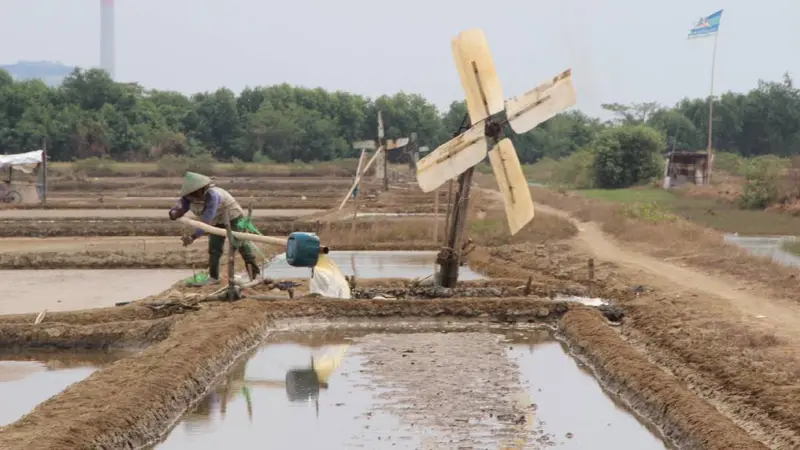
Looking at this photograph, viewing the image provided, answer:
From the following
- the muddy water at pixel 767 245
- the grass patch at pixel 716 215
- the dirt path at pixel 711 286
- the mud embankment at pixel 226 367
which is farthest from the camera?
the grass patch at pixel 716 215

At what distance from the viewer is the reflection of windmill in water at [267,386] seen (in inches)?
368

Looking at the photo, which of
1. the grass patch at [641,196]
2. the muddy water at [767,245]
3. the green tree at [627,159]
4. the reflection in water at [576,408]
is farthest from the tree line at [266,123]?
the reflection in water at [576,408]

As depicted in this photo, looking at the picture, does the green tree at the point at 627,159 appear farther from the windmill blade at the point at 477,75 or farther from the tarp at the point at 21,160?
the windmill blade at the point at 477,75

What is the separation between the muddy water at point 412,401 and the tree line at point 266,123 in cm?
5602

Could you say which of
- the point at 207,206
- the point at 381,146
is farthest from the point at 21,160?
the point at 207,206

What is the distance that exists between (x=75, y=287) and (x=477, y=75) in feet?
20.4

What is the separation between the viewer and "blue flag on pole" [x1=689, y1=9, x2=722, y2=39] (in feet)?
153

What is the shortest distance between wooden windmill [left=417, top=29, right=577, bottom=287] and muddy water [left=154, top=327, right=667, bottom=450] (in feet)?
8.06

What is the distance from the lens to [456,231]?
15.2m

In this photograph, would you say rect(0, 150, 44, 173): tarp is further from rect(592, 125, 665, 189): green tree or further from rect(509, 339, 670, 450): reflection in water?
rect(509, 339, 670, 450): reflection in water

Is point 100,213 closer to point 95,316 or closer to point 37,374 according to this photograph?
point 95,316

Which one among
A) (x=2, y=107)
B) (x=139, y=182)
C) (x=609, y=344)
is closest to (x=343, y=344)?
(x=609, y=344)

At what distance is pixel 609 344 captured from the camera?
11.4m

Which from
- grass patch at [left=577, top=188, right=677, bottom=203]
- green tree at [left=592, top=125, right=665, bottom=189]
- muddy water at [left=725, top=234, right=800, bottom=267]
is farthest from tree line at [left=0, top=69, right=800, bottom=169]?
muddy water at [left=725, top=234, right=800, bottom=267]
